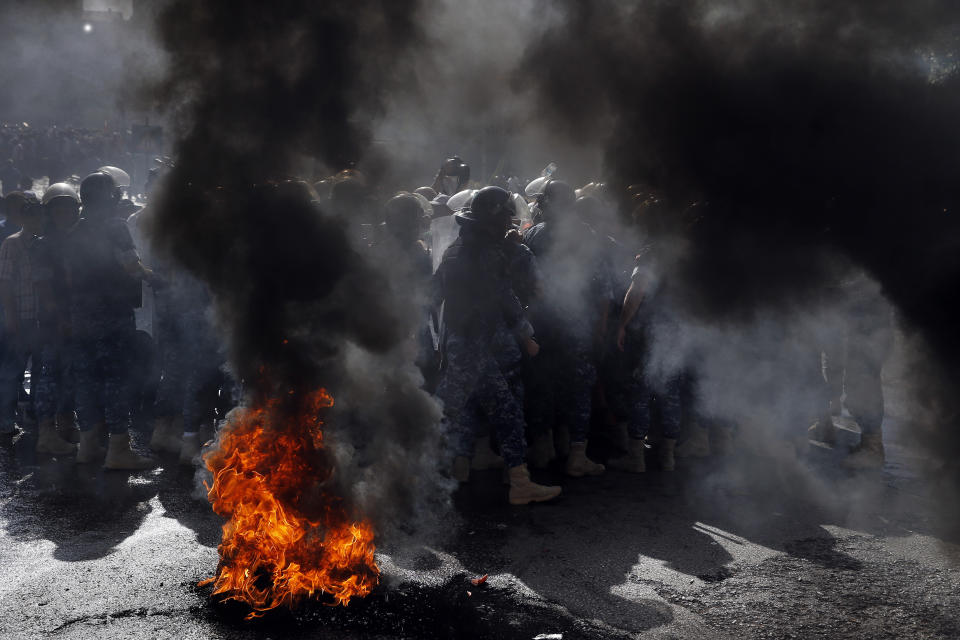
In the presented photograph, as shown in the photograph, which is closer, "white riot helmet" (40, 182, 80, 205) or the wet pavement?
the wet pavement

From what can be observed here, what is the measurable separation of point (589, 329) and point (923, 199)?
2615mm

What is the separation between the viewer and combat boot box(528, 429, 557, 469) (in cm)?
680

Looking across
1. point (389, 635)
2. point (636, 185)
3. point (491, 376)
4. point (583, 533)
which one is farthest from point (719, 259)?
point (389, 635)

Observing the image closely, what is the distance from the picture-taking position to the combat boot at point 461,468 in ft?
20.4

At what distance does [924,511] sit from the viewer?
5.61 metres

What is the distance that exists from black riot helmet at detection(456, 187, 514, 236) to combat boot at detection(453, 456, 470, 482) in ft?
6.05

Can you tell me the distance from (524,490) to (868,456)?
3260 mm

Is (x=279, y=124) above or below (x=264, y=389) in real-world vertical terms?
above

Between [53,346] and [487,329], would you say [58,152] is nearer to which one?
[53,346]

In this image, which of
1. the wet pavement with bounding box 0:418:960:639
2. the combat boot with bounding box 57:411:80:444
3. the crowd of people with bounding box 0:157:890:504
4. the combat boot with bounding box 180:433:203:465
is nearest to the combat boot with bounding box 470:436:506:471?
the crowd of people with bounding box 0:157:890:504

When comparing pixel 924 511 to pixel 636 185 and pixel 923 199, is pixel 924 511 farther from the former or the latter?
pixel 636 185

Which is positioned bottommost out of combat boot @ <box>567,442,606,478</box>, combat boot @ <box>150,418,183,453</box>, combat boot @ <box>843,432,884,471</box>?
combat boot @ <box>150,418,183,453</box>

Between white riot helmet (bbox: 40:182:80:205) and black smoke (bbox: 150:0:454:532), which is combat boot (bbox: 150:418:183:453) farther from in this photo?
black smoke (bbox: 150:0:454:532)

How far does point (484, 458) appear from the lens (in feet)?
22.2
